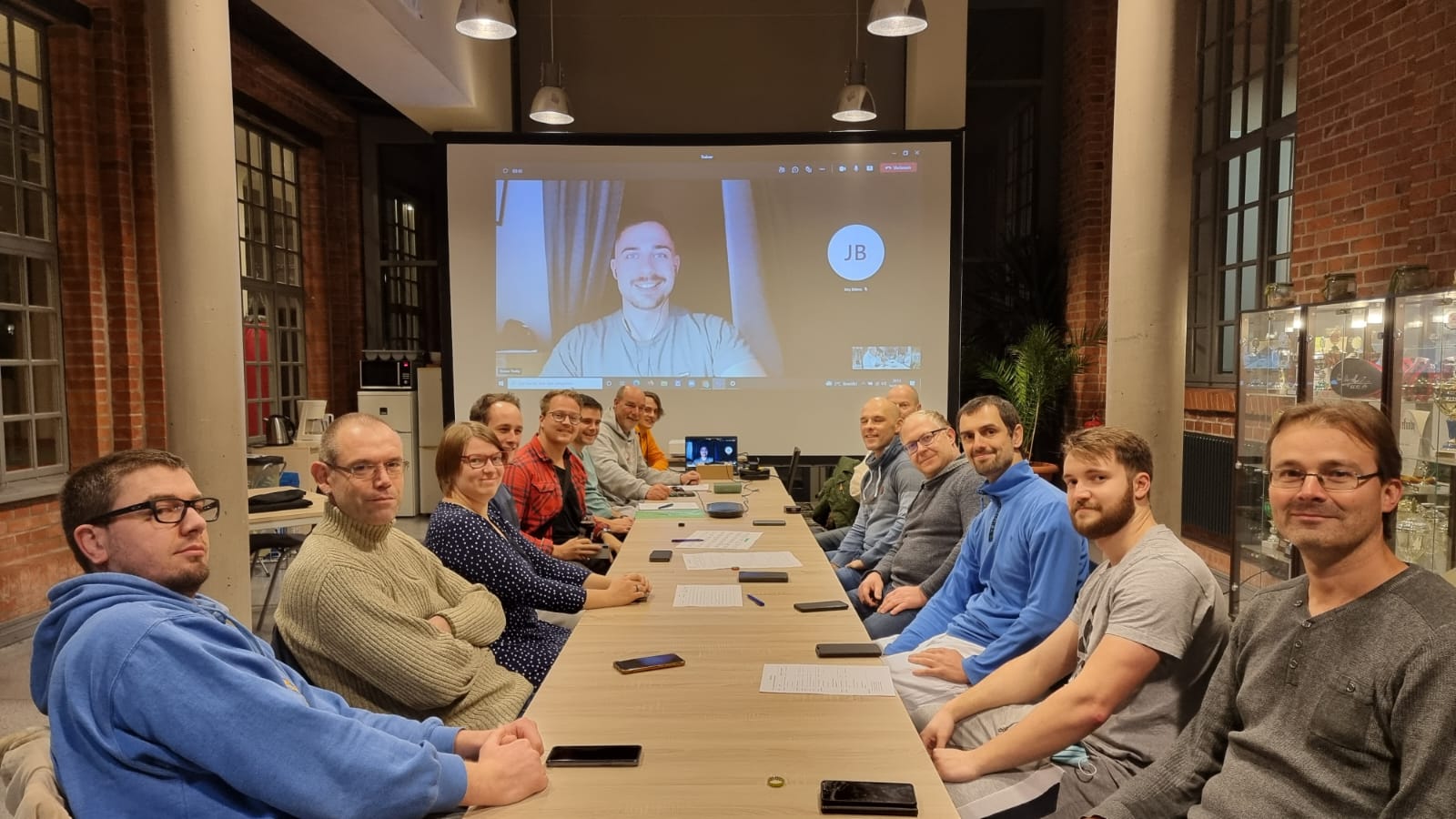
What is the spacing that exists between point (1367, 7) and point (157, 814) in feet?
18.8

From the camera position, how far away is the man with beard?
1.87m

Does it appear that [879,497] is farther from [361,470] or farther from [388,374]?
[388,374]

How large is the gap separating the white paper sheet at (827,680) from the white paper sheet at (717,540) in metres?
1.55

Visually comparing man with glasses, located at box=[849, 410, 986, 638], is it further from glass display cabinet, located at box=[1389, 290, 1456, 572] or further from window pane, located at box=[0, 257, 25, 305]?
window pane, located at box=[0, 257, 25, 305]

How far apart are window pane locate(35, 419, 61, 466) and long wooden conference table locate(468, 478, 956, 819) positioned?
4630 millimetres

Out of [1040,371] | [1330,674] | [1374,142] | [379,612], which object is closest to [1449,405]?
[1374,142]

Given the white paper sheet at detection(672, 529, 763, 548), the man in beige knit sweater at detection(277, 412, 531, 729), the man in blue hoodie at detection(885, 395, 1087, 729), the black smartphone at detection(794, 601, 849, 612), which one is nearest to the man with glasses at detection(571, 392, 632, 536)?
the white paper sheet at detection(672, 529, 763, 548)

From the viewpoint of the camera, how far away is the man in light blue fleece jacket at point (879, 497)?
4.27m

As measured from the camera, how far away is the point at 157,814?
132 centimetres

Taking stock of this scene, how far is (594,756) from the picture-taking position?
1625 mm

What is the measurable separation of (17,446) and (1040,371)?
7.02 metres

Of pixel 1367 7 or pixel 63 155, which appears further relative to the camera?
pixel 63 155

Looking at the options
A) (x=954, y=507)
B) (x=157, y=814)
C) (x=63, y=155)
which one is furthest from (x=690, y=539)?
(x=63, y=155)

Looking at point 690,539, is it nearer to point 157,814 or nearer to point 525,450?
point 525,450
